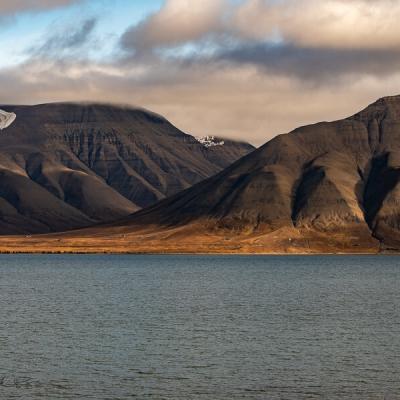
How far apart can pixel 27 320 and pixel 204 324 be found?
20.8m

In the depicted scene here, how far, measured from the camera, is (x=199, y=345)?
82938 mm

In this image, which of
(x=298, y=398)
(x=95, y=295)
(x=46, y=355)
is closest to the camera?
(x=298, y=398)

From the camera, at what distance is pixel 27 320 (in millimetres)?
103375

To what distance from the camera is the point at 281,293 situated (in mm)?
150750

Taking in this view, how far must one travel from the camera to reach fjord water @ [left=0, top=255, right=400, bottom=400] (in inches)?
2530

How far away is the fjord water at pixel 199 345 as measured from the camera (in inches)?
2530

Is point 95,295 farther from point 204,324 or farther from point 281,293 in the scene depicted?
point 204,324

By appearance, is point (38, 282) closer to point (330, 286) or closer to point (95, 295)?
point (95, 295)

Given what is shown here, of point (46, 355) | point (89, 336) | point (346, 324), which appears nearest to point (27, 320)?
point (89, 336)

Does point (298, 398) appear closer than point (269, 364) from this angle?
Yes

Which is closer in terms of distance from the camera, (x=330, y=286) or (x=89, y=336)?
(x=89, y=336)

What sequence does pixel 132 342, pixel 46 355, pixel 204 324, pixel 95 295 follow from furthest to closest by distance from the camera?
pixel 95 295 → pixel 204 324 → pixel 132 342 → pixel 46 355

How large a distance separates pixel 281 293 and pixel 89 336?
6649 centimetres

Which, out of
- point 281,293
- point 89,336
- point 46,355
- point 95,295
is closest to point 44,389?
point 46,355
